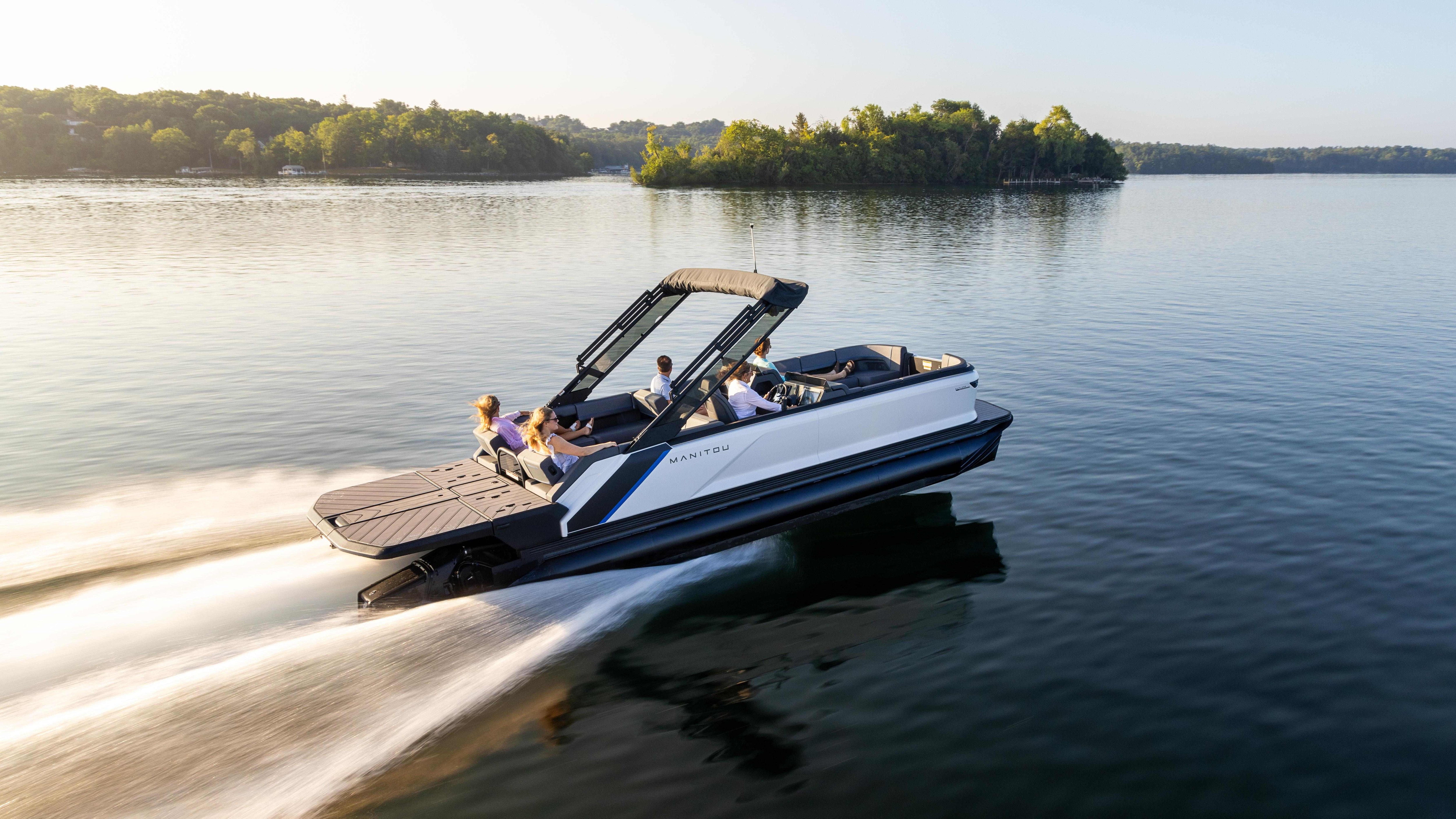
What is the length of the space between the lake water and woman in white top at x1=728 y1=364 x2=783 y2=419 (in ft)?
4.89

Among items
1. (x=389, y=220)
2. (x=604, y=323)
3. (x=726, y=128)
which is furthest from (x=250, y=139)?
(x=604, y=323)

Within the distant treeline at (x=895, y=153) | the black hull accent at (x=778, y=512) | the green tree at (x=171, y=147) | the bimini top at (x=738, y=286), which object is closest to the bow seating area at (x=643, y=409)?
the black hull accent at (x=778, y=512)

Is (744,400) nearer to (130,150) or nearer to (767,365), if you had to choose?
(767,365)

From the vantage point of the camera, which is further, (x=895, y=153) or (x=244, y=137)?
(x=244, y=137)

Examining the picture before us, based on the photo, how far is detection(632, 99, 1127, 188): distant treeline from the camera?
389 ft

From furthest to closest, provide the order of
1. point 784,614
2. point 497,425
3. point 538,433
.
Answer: point 497,425 < point 538,433 < point 784,614

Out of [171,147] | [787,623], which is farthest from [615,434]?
[171,147]

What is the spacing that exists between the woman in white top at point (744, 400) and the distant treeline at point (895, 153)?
11147 cm

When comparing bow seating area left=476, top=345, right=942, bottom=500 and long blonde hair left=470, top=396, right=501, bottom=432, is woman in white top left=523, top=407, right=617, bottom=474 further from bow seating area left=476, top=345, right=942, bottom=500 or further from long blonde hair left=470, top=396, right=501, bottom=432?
long blonde hair left=470, top=396, right=501, bottom=432

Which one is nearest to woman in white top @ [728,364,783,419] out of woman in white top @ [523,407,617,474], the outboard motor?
woman in white top @ [523,407,617,474]

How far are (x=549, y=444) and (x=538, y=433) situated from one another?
0.23 meters

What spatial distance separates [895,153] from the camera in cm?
12888

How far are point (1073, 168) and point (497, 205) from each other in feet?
380

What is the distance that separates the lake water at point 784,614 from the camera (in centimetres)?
574
